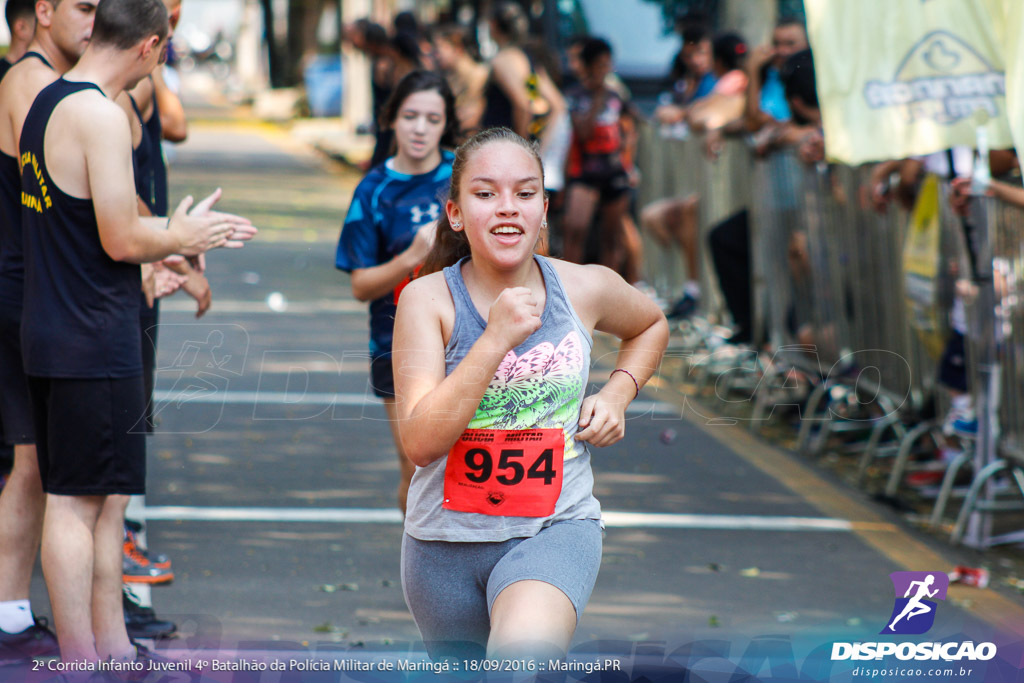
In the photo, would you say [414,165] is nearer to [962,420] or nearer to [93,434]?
[93,434]

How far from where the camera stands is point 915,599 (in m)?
4.53

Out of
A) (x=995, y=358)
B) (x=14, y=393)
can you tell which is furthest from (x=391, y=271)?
(x=995, y=358)

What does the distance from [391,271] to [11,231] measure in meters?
1.25

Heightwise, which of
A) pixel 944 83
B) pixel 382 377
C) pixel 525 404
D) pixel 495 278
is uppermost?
pixel 944 83

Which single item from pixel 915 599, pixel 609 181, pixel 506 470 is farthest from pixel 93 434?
pixel 609 181

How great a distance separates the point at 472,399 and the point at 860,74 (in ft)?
12.0

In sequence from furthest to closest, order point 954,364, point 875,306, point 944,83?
point 875,306, point 954,364, point 944,83

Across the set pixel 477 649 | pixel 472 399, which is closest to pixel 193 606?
pixel 477 649

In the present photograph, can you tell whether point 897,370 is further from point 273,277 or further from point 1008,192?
point 273,277

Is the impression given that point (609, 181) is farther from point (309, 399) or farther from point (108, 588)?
point (108, 588)

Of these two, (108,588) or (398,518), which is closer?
(108,588)

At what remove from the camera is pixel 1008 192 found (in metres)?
5.75

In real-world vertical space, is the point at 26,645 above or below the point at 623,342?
below

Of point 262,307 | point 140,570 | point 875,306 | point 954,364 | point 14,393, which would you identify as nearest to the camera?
point 14,393
